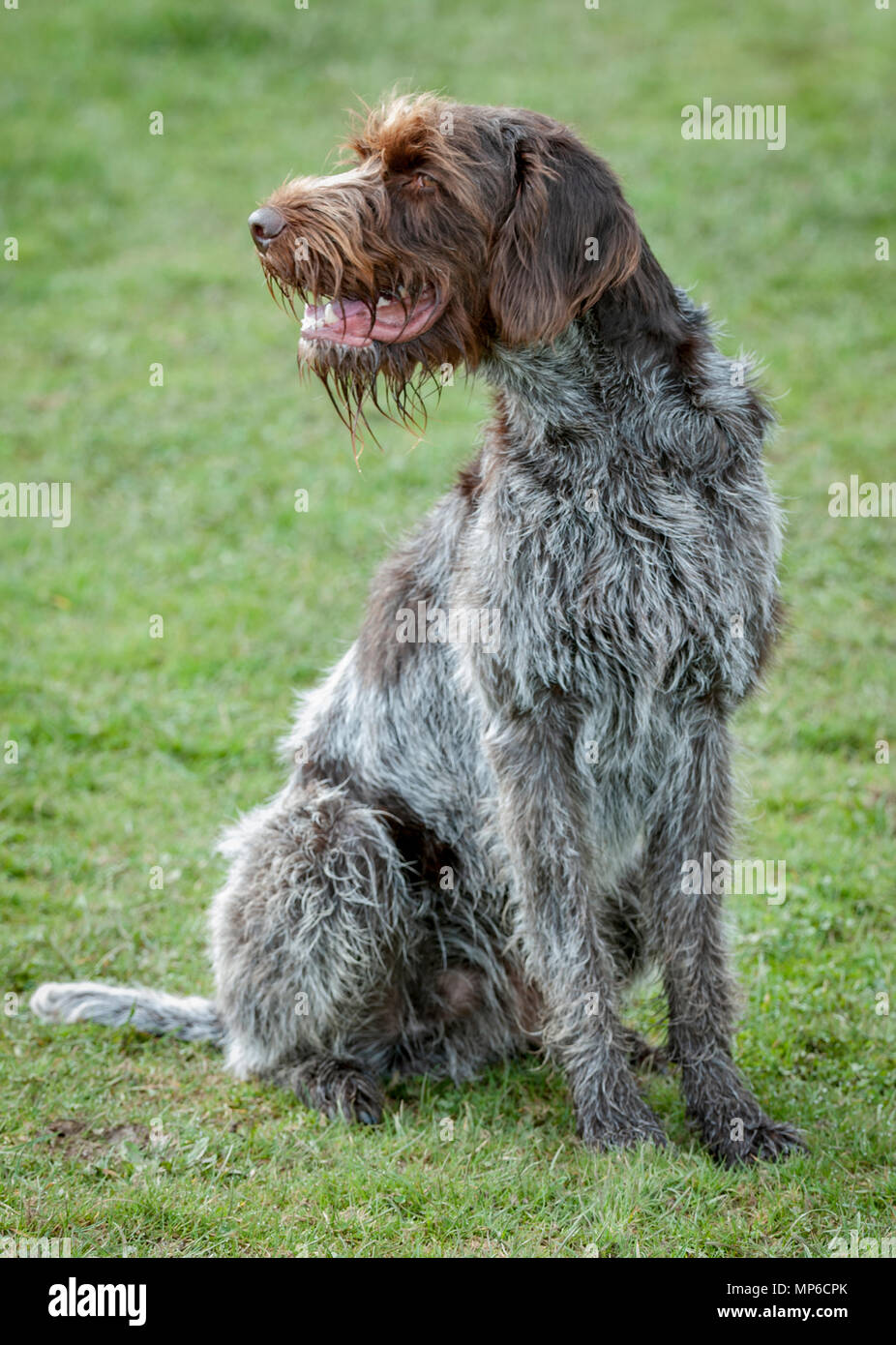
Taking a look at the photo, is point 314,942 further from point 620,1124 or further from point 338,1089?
point 620,1124

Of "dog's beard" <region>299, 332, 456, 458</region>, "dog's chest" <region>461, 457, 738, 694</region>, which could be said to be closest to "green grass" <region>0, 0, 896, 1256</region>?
"dog's chest" <region>461, 457, 738, 694</region>

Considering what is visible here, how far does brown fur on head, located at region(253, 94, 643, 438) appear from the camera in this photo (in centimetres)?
407

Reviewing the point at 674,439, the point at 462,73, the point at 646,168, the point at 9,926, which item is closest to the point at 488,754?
the point at 674,439

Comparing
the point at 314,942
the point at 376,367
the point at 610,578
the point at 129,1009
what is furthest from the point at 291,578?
the point at 610,578

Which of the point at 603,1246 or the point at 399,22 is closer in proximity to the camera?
the point at 603,1246

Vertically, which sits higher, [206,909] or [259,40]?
[259,40]

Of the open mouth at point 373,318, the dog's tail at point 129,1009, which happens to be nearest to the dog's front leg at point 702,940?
the open mouth at point 373,318

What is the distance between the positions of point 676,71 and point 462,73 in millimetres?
2184

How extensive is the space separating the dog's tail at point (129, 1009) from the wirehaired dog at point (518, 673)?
0.17 metres

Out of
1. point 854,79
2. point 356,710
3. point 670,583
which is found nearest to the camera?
point 670,583

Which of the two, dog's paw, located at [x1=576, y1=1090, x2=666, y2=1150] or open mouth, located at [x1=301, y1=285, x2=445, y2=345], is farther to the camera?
dog's paw, located at [x1=576, y1=1090, x2=666, y2=1150]

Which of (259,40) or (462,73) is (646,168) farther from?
(259,40)

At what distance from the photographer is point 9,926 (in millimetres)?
6082

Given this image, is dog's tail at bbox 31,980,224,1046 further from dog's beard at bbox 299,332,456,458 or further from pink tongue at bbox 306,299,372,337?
pink tongue at bbox 306,299,372,337
